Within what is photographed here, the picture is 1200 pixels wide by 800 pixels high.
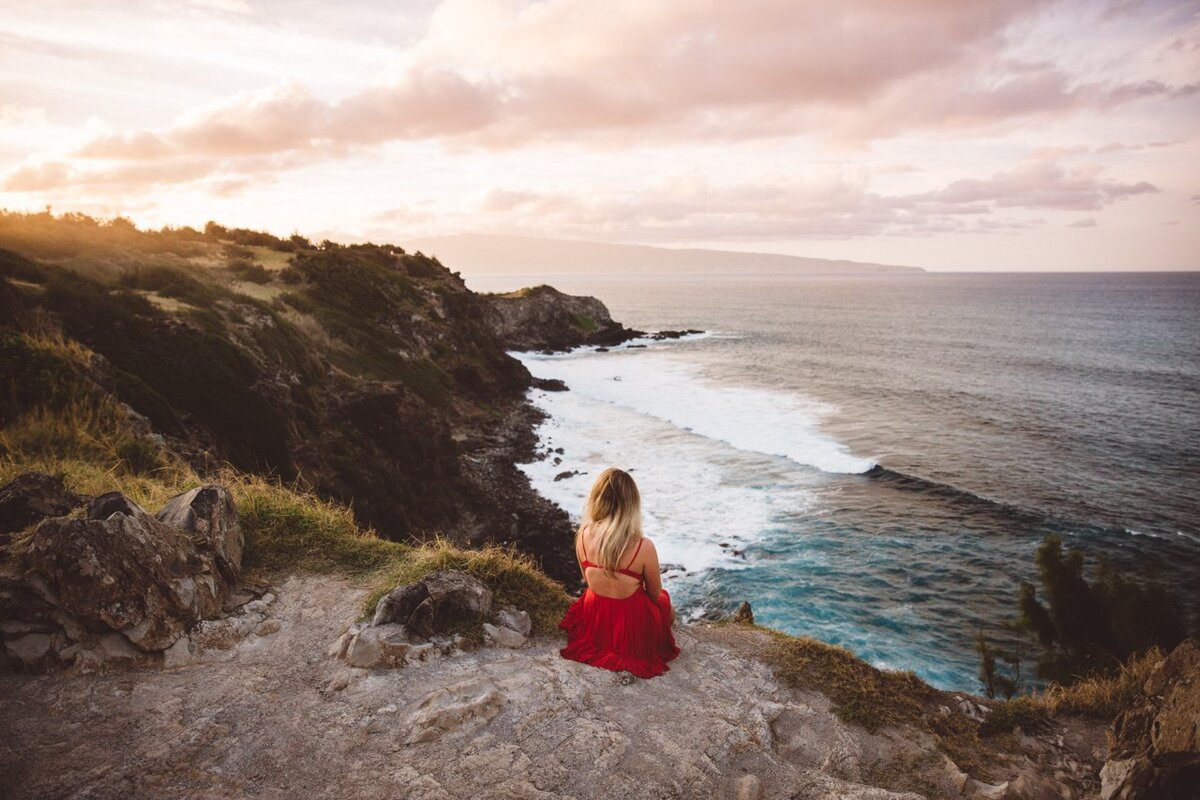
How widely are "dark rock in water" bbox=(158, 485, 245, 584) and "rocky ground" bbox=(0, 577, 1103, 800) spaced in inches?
52.7

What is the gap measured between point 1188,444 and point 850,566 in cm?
2786

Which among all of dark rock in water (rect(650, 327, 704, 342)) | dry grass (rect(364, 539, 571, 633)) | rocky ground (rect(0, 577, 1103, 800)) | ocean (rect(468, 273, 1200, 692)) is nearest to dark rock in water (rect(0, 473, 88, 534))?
rocky ground (rect(0, 577, 1103, 800))

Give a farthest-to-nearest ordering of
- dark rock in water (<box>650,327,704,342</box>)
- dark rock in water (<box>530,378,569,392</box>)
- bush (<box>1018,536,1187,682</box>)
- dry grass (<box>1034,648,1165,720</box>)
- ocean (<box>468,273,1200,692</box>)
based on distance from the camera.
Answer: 1. dark rock in water (<box>650,327,704,342</box>)
2. dark rock in water (<box>530,378,569,392</box>)
3. ocean (<box>468,273,1200,692</box>)
4. bush (<box>1018,536,1187,682</box>)
5. dry grass (<box>1034,648,1165,720</box>)

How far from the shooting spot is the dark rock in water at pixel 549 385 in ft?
150

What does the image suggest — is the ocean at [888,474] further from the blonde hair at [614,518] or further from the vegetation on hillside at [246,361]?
the blonde hair at [614,518]

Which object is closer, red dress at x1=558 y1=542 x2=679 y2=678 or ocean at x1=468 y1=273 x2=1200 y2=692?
red dress at x1=558 y1=542 x2=679 y2=678

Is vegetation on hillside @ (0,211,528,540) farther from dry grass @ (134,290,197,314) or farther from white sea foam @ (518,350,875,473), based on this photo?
white sea foam @ (518,350,875,473)

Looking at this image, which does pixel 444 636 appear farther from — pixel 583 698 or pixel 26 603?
pixel 26 603

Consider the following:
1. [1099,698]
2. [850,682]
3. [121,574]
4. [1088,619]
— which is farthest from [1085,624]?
[121,574]

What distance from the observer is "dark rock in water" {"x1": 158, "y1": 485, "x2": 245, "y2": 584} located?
7539 millimetres

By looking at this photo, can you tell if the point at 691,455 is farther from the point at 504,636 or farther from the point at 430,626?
the point at 430,626

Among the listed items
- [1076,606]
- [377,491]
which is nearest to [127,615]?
[377,491]

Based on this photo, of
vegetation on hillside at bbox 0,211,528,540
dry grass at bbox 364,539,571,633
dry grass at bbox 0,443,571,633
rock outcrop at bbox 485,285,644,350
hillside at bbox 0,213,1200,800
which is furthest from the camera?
rock outcrop at bbox 485,285,644,350

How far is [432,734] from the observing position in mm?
5414
